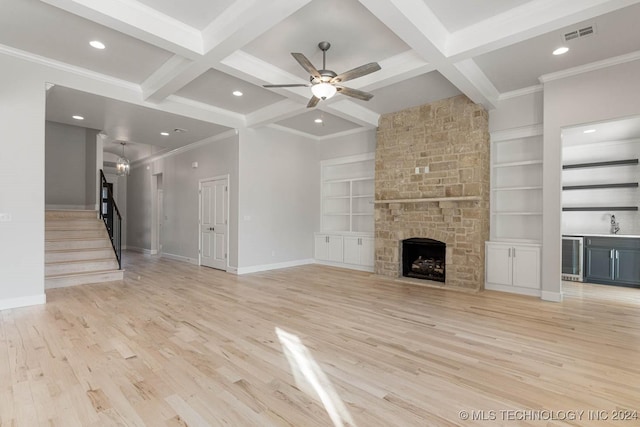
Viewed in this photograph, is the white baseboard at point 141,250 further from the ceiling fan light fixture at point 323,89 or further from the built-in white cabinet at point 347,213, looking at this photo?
the ceiling fan light fixture at point 323,89

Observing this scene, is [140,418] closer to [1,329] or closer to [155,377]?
[155,377]

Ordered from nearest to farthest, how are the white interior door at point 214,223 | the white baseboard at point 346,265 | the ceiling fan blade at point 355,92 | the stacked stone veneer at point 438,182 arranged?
the ceiling fan blade at point 355,92, the stacked stone veneer at point 438,182, the white interior door at point 214,223, the white baseboard at point 346,265

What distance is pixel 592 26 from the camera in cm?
342

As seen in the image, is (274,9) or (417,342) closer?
(274,9)

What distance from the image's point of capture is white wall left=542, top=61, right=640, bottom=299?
4.15 meters

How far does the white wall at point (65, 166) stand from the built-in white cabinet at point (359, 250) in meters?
6.93

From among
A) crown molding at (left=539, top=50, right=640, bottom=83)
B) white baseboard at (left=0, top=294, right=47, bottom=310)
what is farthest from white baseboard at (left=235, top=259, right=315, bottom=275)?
crown molding at (left=539, top=50, right=640, bottom=83)

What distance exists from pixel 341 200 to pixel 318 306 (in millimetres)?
4413

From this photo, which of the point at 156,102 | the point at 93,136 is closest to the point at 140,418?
the point at 156,102

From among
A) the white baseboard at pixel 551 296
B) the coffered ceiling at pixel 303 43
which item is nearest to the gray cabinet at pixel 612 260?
the white baseboard at pixel 551 296

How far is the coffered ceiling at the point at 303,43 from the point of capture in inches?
124

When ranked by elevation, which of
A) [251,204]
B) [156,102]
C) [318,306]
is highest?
[156,102]

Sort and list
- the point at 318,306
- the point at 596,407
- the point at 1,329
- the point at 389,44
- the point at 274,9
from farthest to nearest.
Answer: the point at 318,306 → the point at 389,44 → the point at 1,329 → the point at 274,9 → the point at 596,407

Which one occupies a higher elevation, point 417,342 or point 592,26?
point 592,26
